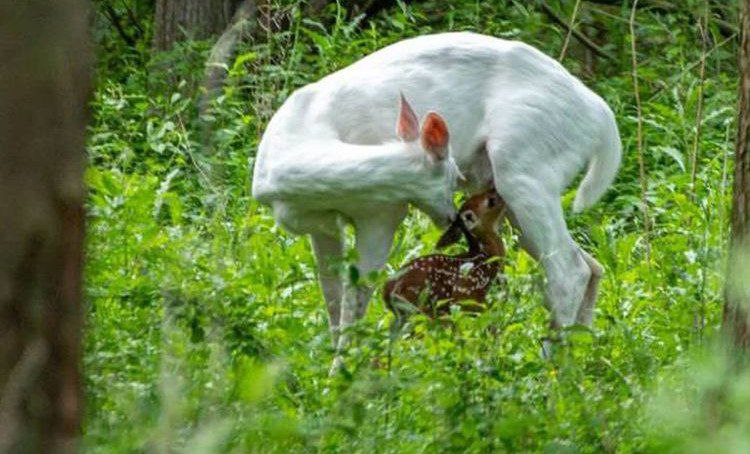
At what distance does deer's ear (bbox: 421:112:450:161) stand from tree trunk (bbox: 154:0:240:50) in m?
5.17

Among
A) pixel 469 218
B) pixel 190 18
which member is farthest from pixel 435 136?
pixel 190 18

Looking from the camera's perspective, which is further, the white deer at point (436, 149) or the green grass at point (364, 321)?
the white deer at point (436, 149)

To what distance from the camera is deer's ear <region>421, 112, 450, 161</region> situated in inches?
289

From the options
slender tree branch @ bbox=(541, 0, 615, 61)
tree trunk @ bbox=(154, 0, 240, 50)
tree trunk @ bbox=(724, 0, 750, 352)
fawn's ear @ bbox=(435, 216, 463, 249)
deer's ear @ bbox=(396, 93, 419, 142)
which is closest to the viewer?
tree trunk @ bbox=(724, 0, 750, 352)

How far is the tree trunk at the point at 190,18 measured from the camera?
1247 centimetres

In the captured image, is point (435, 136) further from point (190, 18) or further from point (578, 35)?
point (190, 18)

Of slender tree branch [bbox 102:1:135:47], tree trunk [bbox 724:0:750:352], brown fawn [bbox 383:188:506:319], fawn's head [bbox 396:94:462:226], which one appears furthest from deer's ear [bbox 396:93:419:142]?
slender tree branch [bbox 102:1:135:47]

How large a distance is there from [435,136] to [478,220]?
50cm

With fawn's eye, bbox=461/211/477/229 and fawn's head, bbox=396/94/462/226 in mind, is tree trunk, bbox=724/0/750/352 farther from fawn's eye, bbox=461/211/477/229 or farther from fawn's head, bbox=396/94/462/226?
fawn's eye, bbox=461/211/477/229

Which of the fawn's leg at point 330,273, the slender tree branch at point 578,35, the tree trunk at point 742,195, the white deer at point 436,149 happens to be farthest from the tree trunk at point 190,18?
the tree trunk at point 742,195

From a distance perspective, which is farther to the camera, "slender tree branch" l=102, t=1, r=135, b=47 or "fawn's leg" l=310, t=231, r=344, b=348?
"slender tree branch" l=102, t=1, r=135, b=47

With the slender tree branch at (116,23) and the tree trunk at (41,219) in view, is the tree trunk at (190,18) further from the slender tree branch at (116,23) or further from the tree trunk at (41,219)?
the tree trunk at (41,219)

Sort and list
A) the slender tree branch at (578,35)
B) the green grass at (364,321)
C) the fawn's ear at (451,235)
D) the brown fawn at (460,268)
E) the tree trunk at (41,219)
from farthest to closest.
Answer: the slender tree branch at (578,35)
the fawn's ear at (451,235)
the brown fawn at (460,268)
the green grass at (364,321)
the tree trunk at (41,219)

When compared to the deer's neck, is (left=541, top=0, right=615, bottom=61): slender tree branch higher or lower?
lower
